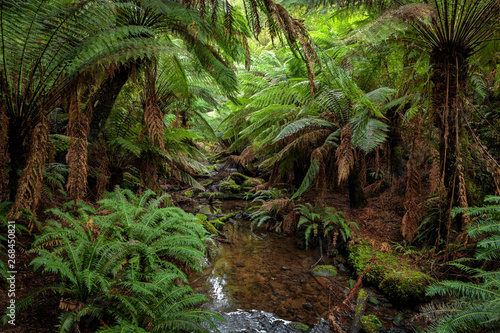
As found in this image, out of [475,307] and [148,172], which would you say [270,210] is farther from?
[475,307]

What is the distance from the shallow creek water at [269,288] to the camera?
219cm

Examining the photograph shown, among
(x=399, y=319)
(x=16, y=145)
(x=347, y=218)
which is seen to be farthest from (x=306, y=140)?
(x=16, y=145)

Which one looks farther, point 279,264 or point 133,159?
point 133,159

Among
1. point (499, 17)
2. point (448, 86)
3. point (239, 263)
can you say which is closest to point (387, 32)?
point (448, 86)

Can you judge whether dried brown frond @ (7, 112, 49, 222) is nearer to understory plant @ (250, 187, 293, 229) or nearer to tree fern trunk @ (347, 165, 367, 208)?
understory plant @ (250, 187, 293, 229)

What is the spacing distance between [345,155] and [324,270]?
4.75 feet

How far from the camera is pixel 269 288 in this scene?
8.82 feet

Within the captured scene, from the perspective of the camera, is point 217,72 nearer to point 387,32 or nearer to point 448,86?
point 387,32

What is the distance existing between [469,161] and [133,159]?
4216 mm

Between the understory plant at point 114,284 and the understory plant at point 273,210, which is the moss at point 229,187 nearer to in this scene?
the understory plant at point 273,210

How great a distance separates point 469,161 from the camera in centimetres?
269

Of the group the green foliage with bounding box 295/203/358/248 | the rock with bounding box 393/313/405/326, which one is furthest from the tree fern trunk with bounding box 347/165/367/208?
the rock with bounding box 393/313/405/326

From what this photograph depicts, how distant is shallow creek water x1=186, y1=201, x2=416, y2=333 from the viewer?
219 centimetres

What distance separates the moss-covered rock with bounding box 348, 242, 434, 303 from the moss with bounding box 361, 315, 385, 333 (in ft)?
1.27
